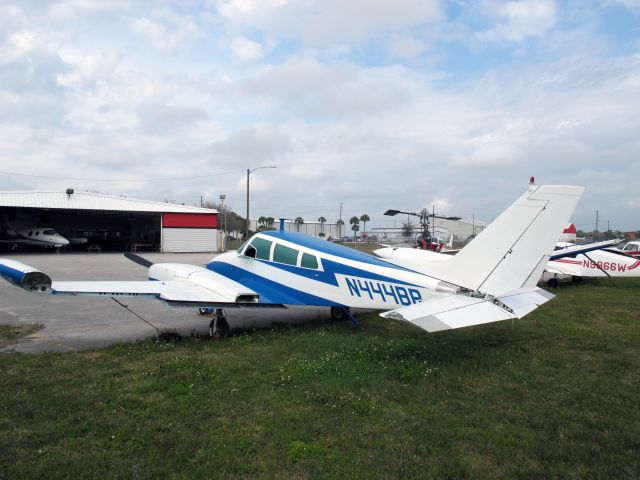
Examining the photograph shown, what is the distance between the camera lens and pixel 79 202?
124ft

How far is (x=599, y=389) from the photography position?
18.6 ft

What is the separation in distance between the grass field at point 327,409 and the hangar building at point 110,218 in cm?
3429

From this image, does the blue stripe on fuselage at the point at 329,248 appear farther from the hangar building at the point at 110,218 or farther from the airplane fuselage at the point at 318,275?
the hangar building at the point at 110,218

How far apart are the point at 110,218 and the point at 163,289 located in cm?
4902

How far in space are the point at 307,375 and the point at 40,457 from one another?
3.19 metres

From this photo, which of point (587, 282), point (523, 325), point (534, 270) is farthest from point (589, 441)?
point (587, 282)

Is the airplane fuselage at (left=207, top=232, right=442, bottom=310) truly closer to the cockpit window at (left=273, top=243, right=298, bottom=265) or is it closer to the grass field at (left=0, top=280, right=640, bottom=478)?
the cockpit window at (left=273, top=243, right=298, bottom=265)

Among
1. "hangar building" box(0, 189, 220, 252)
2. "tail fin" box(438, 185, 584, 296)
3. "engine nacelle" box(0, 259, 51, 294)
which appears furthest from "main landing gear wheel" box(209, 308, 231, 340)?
"hangar building" box(0, 189, 220, 252)

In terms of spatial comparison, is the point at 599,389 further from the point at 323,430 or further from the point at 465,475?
the point at 323,430

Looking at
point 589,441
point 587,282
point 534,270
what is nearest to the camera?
point 589,441

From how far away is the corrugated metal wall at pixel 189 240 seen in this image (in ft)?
134

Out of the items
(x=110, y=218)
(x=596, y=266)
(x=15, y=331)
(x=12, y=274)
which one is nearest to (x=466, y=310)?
(x=12, y=274)

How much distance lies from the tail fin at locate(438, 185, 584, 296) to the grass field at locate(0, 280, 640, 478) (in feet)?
4.24

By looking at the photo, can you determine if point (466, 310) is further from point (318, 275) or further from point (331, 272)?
point (318, 275)
